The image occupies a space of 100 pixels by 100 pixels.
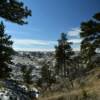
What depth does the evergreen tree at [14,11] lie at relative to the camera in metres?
17.0

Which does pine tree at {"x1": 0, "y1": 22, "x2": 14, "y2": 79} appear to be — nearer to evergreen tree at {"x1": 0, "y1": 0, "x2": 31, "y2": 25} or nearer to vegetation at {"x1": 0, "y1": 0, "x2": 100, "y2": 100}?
vegetation at {"x1": 0, "y1": 0, "x2": 100, "y2": 100}

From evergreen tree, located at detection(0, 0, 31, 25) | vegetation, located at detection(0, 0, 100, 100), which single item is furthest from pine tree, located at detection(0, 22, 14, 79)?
evergreen tree, located at detection(0, 0, 31, 25)

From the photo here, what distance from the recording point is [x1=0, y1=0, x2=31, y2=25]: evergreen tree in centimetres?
1697

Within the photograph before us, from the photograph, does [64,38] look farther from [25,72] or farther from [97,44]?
[97,44]

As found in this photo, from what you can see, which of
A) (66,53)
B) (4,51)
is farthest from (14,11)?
(66,53)

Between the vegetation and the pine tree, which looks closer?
the vegetation

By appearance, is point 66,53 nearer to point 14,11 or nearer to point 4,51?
point 4,51

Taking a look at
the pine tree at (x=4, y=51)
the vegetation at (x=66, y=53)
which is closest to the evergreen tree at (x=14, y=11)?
the vegetation at (x=66, y=53)

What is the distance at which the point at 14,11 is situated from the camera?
57.0 feet

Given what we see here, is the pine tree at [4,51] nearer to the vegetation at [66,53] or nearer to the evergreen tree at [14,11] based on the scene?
the vegetation at [66,53]

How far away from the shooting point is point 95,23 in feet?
111

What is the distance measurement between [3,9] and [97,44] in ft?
62.9

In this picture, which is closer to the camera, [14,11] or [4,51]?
[14,11]

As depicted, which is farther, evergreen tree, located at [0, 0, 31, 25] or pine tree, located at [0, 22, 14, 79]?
pine tree, located at [0, 22, 14, 79]
